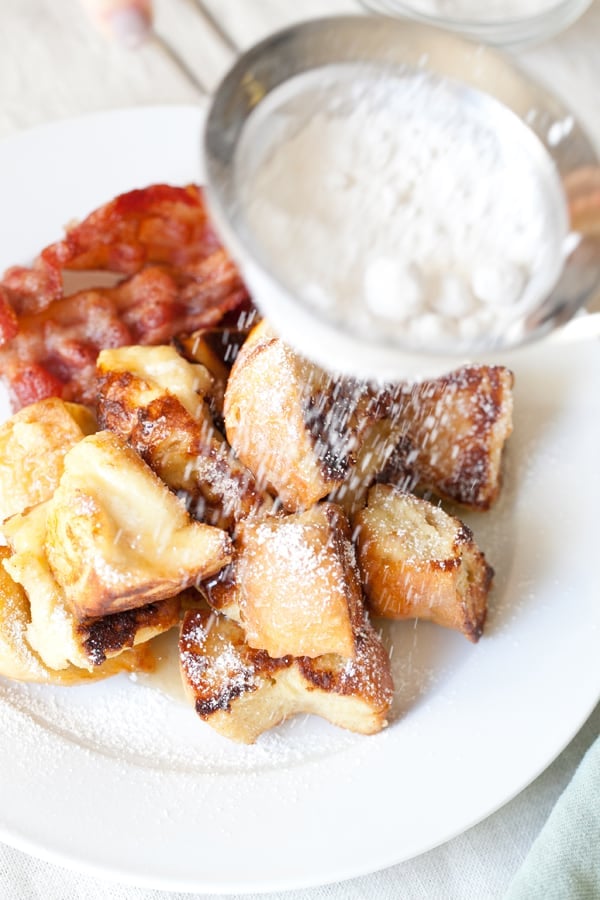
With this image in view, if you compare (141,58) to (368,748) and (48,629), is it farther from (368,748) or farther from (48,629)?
(368,748)

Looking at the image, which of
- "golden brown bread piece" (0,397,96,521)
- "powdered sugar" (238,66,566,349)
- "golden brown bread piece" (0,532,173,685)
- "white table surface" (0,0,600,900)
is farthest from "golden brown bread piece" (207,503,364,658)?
"white table surface" (0,0,600,900)

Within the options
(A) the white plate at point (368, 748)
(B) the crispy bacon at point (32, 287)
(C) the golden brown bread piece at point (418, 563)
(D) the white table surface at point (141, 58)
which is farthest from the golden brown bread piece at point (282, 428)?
(D) the white table surface at point (141, 58)

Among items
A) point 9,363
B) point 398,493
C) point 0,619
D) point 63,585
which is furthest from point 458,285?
point 9,363

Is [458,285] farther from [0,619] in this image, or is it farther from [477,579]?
[0,619]

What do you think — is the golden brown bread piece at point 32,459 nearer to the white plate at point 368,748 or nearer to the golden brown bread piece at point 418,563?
the white plate at point 368,748

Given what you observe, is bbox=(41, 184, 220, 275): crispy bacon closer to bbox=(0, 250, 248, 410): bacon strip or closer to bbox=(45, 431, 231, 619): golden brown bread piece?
bbox=(0, 250, 248, 410): bacon strip
